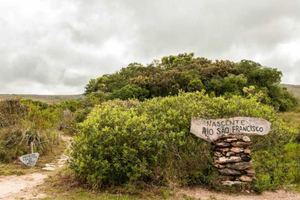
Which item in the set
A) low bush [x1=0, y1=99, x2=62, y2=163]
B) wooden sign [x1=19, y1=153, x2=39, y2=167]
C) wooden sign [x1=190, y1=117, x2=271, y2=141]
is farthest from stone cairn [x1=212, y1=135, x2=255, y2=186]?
low bush [x1=0, y1=99, x2=62, y2=163]

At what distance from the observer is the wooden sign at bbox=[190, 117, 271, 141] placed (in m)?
6.04

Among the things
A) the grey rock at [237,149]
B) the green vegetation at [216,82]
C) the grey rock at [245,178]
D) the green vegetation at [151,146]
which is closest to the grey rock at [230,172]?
the grey rock at [245,178]

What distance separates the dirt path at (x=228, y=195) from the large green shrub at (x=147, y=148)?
0.93ft

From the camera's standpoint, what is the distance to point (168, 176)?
18.6 feet

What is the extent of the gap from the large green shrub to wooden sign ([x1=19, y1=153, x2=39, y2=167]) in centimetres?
308

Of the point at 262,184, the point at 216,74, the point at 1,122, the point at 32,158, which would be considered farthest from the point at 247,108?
the point at 216,74

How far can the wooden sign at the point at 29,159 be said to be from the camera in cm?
801

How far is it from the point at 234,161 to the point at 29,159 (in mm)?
6540

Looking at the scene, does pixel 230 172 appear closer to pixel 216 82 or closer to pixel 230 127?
pixel 230 127

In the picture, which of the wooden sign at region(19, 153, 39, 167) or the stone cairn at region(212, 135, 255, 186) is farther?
the wooden sign at region(19, 153, 39, 167)

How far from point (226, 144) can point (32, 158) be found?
6.34 m

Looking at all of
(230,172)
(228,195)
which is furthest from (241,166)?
(228,195)

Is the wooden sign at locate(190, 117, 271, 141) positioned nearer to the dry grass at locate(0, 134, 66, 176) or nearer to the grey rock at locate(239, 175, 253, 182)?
the grey rock at locate(239, 175, 253, 182)

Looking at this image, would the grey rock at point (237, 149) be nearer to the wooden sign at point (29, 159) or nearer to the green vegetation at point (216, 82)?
the wooden sign at point (29, 159)
